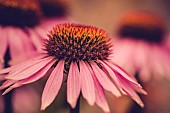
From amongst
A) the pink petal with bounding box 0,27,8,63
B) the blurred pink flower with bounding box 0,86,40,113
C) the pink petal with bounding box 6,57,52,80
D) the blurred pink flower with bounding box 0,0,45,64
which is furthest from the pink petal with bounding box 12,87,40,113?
the pink petal with bounding box 6,57,52,80

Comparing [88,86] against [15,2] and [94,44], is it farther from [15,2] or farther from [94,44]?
[15,2]

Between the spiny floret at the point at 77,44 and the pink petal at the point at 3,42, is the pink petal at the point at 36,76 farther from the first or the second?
the pink petal at the point at 3,42

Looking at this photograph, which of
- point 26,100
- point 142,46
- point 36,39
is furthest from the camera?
point 142,46

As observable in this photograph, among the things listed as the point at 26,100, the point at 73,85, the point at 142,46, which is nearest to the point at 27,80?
A: the point at 73,85

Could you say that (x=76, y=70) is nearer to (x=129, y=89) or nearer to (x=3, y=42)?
(x=129, y=89)

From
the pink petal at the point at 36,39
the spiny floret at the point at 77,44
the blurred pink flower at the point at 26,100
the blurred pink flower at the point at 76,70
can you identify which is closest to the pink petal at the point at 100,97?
the blurred pink flower at the point at 76,70

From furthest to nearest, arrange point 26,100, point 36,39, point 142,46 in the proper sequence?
point 142,46 → point 26,100 → point 36,39

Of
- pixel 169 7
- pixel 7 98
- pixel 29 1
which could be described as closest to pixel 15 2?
pixel 29 1
